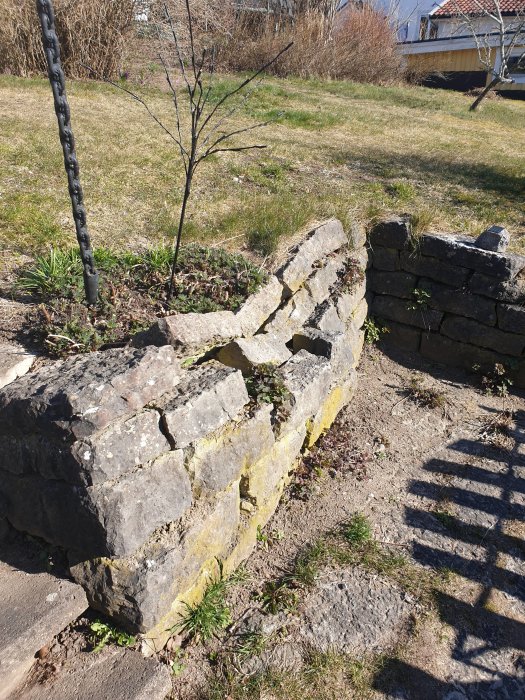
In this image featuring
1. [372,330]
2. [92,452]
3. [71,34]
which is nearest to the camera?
[92,452]

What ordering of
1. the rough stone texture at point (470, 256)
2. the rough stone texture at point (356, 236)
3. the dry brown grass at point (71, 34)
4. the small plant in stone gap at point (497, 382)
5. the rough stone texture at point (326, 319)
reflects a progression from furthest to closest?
the dry brown grass at point (71, 34) → the rough stone texture at point (356, 236) → the small plant in stone gap at point (497, 382) → the rough stone texture at point (470, 256) → the rough stone texture at point (326, 319)

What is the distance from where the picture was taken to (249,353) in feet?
11.9

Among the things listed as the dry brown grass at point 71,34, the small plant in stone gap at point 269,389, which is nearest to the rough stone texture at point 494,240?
the small plant in stone gap at point 269,389

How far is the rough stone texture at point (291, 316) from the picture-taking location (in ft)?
14.0

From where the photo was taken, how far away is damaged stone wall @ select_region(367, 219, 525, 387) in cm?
536

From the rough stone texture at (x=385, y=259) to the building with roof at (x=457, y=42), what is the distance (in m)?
17.1

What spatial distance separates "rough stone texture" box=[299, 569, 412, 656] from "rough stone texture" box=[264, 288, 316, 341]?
5.84ft

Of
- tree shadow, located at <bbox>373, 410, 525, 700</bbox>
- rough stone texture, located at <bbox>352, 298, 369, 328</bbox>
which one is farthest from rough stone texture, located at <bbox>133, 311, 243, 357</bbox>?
rough stone texture, located at <bbox>352, 298, 369, 328</bbox>

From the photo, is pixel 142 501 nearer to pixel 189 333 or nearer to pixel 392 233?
pixel 189 333

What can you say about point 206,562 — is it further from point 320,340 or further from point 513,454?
point 513,454

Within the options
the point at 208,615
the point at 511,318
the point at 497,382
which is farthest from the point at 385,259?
the point at 208,615

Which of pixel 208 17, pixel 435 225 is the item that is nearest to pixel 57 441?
pixel 435 225

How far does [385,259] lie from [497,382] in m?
1.71

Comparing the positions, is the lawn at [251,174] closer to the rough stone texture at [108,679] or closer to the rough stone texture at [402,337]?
the rough stone texture at [402,337]
